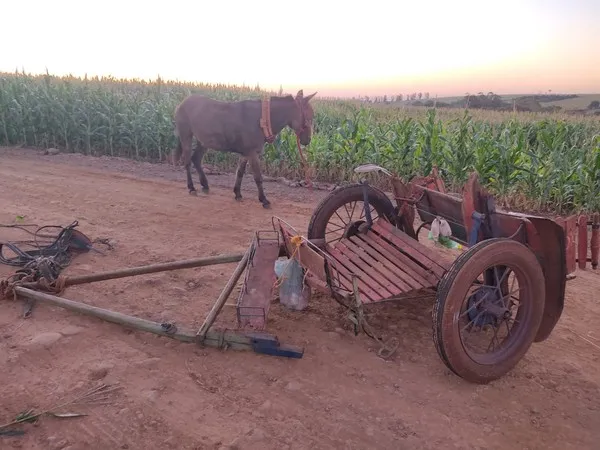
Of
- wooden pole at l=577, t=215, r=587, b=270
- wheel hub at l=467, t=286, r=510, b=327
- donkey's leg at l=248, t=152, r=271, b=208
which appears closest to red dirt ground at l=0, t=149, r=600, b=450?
wheel hub at l=467, t=286, r=510, b=327

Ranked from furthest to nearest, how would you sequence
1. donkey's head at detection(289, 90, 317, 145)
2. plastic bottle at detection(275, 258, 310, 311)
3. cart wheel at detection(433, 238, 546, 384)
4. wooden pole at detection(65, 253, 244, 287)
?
donkey's head at detection(289, 90, 317, 145) → wooden pole at detection(65, 253, 244, 287) → plastic bottle at detection(275, 258, 310, 311) → cart wheel at detection(433, 238, 546, 384)

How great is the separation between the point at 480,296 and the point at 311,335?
128cm

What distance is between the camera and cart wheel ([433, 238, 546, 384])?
2.96 m

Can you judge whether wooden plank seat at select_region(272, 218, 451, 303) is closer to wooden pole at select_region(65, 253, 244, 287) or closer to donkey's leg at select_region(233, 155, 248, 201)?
wooden pole at select_region(65, 253, 244, 287)

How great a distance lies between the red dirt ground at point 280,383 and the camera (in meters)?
2.75

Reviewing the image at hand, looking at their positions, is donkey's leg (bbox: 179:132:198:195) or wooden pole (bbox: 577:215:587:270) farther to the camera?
donkey's leg (bbox: 179:132:198:195)

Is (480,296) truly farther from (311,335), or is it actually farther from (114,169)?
(114,169)

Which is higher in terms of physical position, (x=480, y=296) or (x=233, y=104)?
(x=233, y=104)

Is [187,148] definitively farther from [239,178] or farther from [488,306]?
[488,306]

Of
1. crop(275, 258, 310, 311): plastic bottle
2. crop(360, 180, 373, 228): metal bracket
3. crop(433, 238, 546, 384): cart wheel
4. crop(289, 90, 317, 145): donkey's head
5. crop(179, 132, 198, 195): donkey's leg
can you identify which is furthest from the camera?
crop(179, 132, 198, 195): donkey's leg

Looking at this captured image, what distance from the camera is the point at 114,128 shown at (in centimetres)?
1216

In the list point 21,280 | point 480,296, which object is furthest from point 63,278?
point 480,296

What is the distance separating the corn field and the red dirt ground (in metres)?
3.41

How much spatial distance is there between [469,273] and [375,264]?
1084 millimetres
